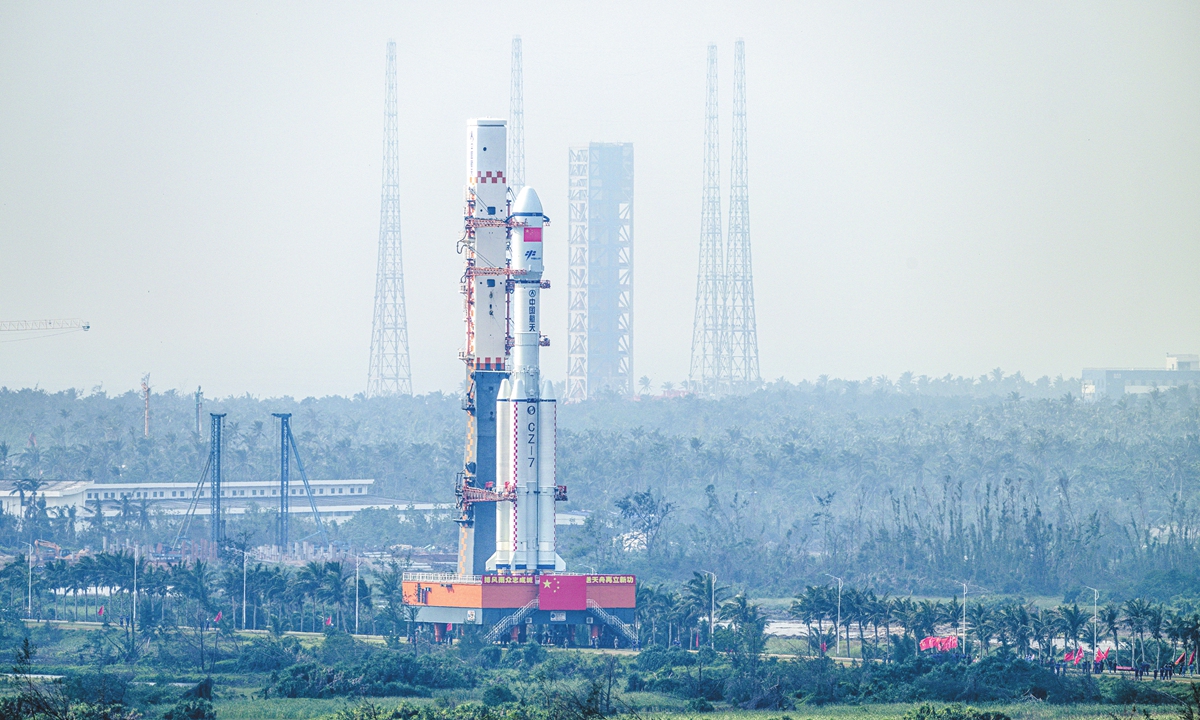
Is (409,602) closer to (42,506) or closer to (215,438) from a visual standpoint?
(215,438)

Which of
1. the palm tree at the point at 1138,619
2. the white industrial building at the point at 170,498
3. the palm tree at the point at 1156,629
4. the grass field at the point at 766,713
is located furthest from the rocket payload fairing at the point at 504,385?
the white industrial building at the point at 170,498

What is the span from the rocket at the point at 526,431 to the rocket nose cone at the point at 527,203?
0.19ft

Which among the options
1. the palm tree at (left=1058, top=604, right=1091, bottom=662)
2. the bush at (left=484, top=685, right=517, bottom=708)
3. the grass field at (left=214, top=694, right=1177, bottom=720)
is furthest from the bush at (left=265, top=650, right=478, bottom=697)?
the palm tree at (left=1058, top=604, right=1091, bottom=662)

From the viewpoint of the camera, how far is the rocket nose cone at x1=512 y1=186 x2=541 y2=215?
4321 inches

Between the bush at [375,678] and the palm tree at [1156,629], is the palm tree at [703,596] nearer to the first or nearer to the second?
the bush at [375,678]

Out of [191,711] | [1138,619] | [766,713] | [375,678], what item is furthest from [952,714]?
[191,711]

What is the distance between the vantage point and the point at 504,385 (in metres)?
109

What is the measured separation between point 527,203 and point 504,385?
1047 cm

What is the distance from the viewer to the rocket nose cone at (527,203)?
110 meters

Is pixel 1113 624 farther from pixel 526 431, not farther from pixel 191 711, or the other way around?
pixel 191 711

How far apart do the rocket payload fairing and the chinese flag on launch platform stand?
8.91ft

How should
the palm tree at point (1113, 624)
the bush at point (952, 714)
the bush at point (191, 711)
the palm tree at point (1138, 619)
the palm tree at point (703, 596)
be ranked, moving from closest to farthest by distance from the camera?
the bush at point (952, 714) → the bush at point (191, 711) → the palm tree at point (1138, 619) → the palm tree at point (1113, 624) → the palm tree at point (703, 596)

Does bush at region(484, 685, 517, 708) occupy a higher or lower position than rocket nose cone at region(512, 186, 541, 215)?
lower

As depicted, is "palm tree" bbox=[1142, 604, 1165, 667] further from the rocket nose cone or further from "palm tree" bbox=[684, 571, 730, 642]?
the rocket nose cone
